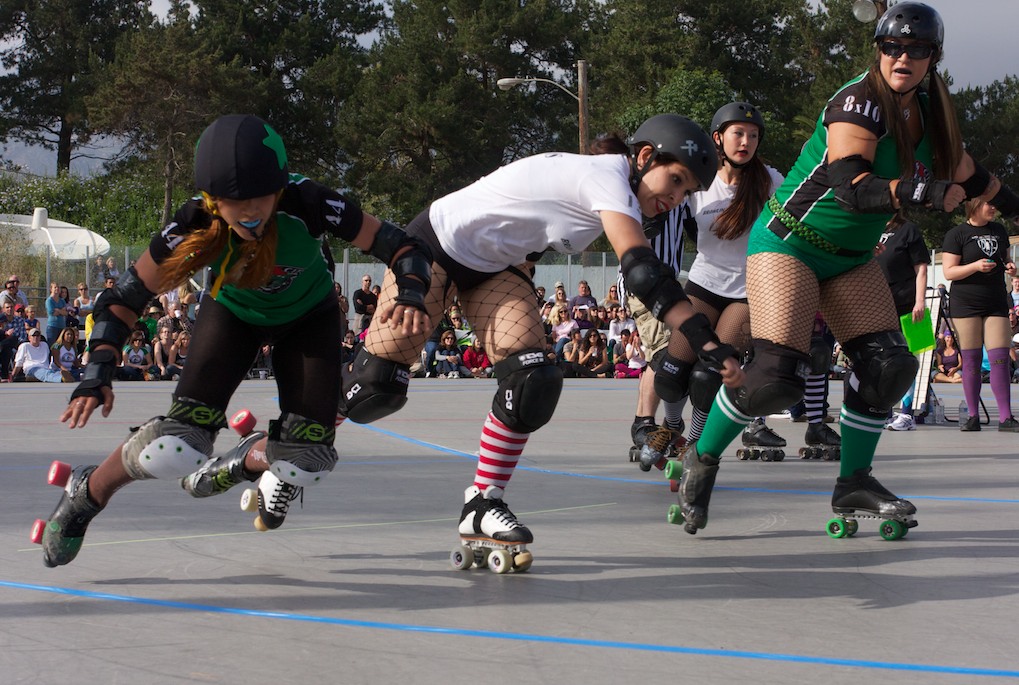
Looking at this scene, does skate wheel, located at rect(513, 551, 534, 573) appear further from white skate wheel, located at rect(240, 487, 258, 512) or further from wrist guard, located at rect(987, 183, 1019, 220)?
wrist guard, located at rect(987, 183, 1019, 220)

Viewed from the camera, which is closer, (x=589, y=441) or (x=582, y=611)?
(x=582, y=611)

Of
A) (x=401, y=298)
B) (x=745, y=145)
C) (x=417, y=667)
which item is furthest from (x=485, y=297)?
(x=745, y=145)

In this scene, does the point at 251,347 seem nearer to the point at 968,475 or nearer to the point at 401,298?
the point at 401,298

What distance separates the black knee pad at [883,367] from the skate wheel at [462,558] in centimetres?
Result: 150

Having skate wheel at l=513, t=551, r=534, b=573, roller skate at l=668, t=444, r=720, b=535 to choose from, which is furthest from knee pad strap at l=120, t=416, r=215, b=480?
roller skate at l=668, t=444, r=720, b=535

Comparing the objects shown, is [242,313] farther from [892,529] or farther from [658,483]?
[658,483]

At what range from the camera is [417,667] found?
2.61m

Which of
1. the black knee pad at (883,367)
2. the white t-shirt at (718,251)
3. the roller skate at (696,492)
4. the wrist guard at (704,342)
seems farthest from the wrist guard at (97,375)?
the white t-shirt at (718,251)

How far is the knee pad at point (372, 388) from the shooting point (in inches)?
155

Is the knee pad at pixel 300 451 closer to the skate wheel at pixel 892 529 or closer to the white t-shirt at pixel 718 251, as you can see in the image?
the skate wheel at pixel 892 529

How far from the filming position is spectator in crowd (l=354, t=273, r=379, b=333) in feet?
24.1

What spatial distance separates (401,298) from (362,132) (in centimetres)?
4067

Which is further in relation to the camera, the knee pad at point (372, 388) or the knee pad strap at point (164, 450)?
the knee pad at point (372, 388)

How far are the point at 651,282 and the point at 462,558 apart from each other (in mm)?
1032
